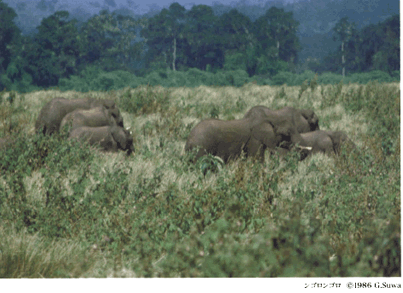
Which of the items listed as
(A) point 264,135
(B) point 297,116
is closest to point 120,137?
(A) point 264,135

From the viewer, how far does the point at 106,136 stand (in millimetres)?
6465

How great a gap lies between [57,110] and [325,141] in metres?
4.67

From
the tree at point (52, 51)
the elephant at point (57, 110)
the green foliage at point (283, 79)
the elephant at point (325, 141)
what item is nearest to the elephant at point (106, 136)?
the elephant at point (57, 110)

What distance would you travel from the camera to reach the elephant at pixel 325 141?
22.6 ft

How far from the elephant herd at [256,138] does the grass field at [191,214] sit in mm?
282

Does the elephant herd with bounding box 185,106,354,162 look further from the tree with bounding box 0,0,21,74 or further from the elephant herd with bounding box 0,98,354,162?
the tree with bounding box 0,0,21,74

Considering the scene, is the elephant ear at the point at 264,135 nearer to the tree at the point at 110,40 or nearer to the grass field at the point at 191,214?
the grass field at the point at 191,214

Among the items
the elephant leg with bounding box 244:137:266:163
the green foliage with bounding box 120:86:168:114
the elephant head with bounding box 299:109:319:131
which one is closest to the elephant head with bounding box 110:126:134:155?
the elephant leg with bounding box 244:137:266:163

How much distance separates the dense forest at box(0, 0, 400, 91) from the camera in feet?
121

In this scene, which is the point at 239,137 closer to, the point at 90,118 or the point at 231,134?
the point at 231,134

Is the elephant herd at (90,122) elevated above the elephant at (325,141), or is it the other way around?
the elephant herd at (90,122)

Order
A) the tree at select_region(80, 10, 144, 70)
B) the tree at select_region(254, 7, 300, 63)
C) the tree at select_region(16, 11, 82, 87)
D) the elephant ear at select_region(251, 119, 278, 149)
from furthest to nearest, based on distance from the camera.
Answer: the tree at select_region(254, 7, 300, 63), the tree at select_region(80, 10, 144, 70), the tree at select_region(16, 11, 82, 87), the elephant ear at select_region(251, 119, 278, 149)

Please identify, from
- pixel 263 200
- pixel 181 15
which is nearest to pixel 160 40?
pixel 181 15

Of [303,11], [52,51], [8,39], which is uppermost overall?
[303,11]
